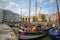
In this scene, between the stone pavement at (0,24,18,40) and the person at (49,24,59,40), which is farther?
the person at (49,24,59,40)

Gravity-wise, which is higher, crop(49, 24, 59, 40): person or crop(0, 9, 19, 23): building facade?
crop(0, 9, 19, 23): building facade

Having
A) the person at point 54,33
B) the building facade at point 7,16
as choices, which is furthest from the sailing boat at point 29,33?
the building facade at point 7,16

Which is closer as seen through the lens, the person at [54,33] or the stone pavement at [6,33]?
the stone pavement at [6,33]

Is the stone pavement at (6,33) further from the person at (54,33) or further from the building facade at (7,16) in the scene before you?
the person at (54,33)

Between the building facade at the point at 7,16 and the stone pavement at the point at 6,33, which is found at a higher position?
the building facade at the point at 7,16

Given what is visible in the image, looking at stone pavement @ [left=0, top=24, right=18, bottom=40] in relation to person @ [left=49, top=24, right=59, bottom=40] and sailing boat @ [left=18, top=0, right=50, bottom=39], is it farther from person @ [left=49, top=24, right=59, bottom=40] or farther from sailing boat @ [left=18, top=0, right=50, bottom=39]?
person @ [left=49, top=24, right=59, bottom=40]

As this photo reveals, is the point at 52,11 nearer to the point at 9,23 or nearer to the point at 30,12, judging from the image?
the point at 30,12

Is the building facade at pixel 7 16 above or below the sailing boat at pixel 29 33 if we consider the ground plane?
above

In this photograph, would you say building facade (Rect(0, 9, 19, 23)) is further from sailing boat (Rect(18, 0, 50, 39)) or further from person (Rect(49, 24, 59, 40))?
person (Rect(49, 24, 59, 40))

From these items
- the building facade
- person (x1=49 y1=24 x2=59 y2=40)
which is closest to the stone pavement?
the building facade

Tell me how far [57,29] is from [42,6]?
1.77 feet

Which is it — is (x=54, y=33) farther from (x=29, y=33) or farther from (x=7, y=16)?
(x=7, y=16)

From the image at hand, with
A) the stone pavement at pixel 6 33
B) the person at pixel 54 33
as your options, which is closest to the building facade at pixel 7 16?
the stone pavement at pixel 6 33

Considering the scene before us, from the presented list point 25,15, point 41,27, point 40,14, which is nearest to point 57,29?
point 41,27
